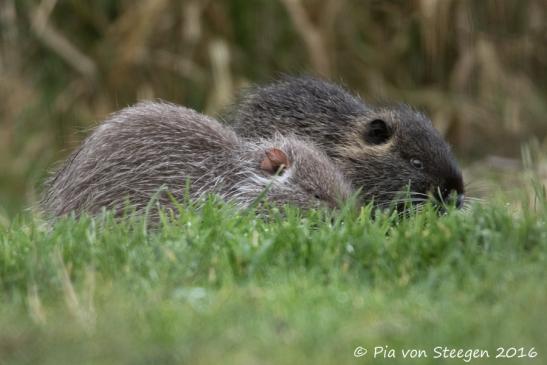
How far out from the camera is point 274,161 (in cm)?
629

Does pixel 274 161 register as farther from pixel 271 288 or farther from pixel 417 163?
pixel 271 288

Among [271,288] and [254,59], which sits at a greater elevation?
[254,59]

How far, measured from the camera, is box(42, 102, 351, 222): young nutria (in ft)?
19.6

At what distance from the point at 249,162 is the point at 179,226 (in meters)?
1.37

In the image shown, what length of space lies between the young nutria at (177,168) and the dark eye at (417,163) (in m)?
0.54

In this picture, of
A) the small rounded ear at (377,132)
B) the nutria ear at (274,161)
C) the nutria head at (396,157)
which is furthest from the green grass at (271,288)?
the small rounded ear at (377,132)

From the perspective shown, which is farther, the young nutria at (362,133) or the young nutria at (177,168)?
the young nutria at (362,133)

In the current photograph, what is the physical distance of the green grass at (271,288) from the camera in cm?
346

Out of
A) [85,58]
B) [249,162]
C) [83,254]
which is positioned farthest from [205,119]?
[85,58]

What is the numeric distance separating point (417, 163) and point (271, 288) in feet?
9.51

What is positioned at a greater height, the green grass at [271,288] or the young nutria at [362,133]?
the young nutria at [362,133]

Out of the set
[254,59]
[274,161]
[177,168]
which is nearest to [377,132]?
[274,161]

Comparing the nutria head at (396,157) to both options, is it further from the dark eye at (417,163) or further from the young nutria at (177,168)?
the young nutria at (177,168)

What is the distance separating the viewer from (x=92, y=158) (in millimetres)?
6066
